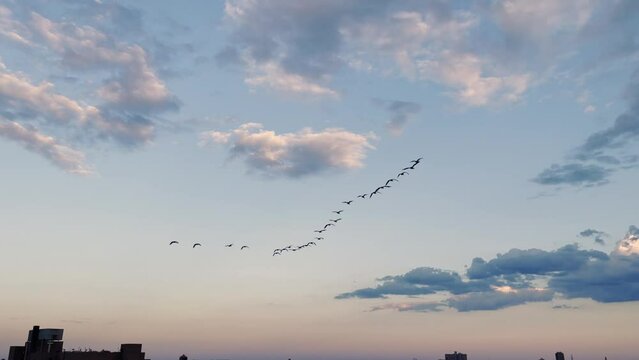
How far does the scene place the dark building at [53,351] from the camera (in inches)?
4139

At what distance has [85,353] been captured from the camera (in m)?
105

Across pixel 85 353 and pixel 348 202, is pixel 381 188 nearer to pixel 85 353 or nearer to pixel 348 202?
pixel 348 202

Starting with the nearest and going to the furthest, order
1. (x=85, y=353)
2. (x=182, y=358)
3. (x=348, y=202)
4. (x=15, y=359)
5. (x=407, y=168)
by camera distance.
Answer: (x=407, y=168) → (x=348, y=202) → (x=85, y=353) → (x=15, y=359) → (x=182, y=358)

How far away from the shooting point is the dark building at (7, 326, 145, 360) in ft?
345

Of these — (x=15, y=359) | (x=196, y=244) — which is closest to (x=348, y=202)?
(x=196, y=244)

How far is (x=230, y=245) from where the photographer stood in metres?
81.8

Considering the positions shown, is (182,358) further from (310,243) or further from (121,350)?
(310,243)

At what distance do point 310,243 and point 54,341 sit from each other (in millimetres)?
63717

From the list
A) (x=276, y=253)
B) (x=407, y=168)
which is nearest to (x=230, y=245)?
(x=276, y=253)

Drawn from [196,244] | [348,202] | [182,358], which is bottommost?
[182,358]

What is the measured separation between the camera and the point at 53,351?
106062mm

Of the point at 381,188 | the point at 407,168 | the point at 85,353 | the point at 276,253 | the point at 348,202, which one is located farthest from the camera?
the point at 85,353

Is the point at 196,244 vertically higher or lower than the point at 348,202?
lower

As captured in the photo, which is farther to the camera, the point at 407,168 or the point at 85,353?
the point at 85,353
